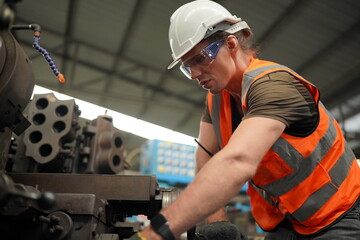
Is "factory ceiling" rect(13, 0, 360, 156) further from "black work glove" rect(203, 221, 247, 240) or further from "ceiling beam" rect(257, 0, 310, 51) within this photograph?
"black work glove" rect(203, 221, 247, 240)

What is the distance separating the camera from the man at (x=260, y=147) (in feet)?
2.81

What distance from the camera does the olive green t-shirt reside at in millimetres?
968

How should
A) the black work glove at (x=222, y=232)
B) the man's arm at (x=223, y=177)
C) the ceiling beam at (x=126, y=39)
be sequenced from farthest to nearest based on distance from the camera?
1. the ceiling beam at (x=126, y=39)
2. the black work glove at (x=222, y=232)
3. the man's arm at (x=223, y=177)

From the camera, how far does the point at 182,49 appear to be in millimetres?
1301

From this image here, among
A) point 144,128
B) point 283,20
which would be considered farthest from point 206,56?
point 144,128

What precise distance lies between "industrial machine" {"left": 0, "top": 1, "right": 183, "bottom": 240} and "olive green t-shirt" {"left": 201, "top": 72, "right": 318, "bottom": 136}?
15.7 inches

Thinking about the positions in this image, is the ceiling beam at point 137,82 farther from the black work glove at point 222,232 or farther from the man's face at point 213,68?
the black work glove at point 222,232

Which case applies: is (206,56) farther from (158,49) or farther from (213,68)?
(158,49)

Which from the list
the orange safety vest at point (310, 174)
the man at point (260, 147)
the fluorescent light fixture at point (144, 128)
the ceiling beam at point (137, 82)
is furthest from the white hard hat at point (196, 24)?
the fluorescent light fixture at point (144, 128)

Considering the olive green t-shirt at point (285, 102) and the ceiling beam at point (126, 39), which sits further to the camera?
the ceiling beam at point (126, 39)

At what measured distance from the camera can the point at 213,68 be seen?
4.21 ft

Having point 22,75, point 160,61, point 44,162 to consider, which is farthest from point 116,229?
point 160,61

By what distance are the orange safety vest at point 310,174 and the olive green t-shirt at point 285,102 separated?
3 centimetres

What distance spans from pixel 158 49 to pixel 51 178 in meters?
4.26
